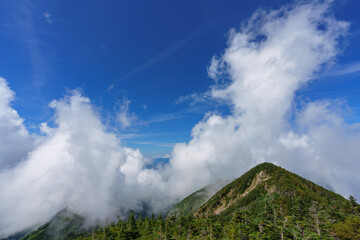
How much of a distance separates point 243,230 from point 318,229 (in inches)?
1262

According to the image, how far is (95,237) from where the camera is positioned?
124250mm

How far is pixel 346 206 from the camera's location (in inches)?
4208

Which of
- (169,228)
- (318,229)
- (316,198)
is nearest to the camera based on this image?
(318,229)

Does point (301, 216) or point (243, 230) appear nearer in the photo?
point (243, 230)

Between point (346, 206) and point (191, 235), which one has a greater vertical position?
point (346, 206)

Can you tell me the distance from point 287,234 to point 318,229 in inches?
662

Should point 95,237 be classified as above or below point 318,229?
below

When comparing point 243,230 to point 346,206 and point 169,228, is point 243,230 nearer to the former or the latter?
point 169,228

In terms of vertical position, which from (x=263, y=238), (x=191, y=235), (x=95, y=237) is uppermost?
(x=263, y=238)

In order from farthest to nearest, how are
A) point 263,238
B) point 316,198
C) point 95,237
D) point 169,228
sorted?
point 316,198, point 95,237, point 169,228, point 263,238

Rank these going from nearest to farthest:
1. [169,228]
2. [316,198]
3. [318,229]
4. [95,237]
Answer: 1. [318,229]
2. [169,228]
3. [95,237]
4. [316,198]

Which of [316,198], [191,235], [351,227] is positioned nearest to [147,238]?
[191,235]

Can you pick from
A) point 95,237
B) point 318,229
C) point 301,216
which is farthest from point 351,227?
point 95,237

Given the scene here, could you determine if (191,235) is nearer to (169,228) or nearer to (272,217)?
(169,228)
